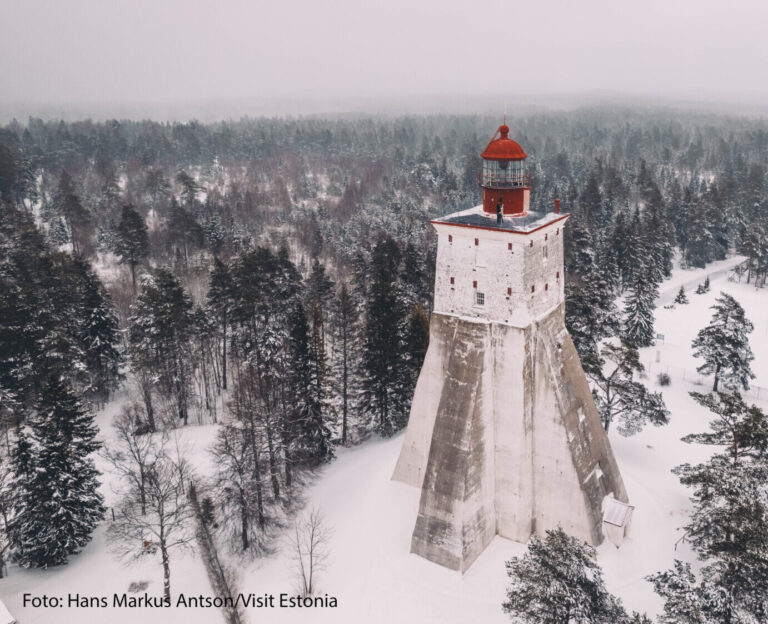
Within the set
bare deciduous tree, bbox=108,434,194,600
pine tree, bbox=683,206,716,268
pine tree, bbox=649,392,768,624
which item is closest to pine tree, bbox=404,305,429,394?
bare deciduous tree, bbox=108,434,194,600

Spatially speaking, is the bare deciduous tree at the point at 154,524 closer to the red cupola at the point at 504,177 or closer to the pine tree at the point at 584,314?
the red cupola at the point at 504,177

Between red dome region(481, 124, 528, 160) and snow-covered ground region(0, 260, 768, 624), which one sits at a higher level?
red dome region(481, 124, 528, 160)

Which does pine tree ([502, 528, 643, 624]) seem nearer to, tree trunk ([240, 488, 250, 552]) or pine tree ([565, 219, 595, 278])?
tree trunk ([240, 488, 250, 552])

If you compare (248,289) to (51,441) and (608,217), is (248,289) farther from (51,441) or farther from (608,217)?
(608,217)

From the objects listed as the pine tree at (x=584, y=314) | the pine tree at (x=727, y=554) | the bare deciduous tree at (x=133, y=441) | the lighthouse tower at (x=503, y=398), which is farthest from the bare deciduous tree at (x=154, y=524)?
the pine tree at (x=584, y=314)

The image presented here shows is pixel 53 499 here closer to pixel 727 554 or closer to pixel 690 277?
pixel 727 554

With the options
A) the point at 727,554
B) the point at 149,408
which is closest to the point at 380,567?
the point at 727,554
